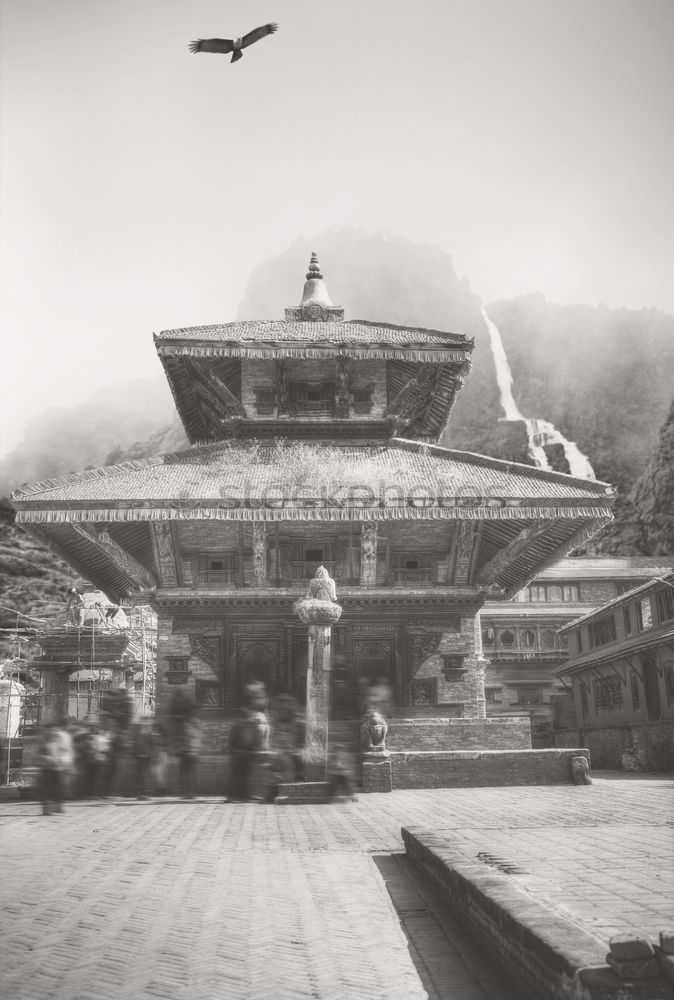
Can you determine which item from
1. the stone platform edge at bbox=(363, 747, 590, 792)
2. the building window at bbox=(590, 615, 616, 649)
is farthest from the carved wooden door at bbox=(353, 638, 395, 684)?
the building window at bbox=(590, 615, 616, 649)

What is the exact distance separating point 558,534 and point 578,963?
50.4 feet

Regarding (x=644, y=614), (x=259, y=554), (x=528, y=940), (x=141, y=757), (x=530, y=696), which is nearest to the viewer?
(x=528, y=940)

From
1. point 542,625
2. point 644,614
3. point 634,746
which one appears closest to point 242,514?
point 634,746

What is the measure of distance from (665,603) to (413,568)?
15974mm

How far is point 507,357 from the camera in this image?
97.8 meters

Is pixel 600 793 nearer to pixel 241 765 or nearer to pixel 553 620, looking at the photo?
pixel 241 765

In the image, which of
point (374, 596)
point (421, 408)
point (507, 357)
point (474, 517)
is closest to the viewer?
point (474, 517)

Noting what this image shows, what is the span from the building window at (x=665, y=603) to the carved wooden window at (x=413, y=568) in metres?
15.2

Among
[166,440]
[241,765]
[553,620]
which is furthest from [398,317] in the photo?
[241,765]

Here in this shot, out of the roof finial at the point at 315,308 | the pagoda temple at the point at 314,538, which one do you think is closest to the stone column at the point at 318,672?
the pagoda temple at the point at 314,538

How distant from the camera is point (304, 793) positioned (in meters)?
11.8

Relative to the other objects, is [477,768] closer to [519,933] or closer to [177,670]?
[177,670]

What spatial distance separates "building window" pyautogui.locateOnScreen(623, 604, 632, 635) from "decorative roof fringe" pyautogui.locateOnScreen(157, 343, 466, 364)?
59.5 feet

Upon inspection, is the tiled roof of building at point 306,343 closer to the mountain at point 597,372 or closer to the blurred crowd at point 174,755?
the blurred crowd at point 174,755
